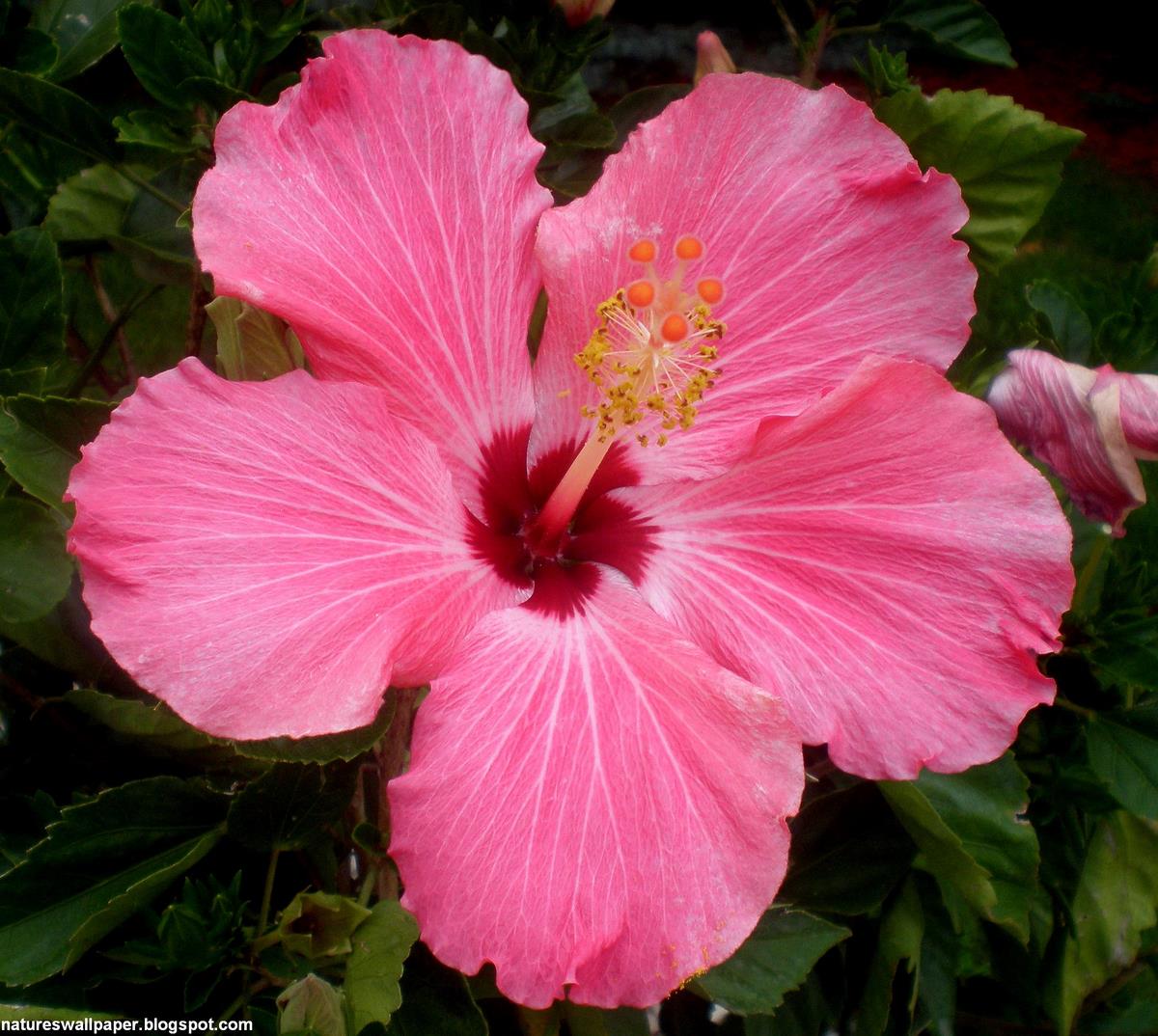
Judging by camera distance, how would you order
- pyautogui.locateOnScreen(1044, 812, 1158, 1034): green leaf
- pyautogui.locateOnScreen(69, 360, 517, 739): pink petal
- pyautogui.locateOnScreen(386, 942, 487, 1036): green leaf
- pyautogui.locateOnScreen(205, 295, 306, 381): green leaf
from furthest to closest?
pyautogui.locateOnScreen(1044, 812, 1158, 1034): green leaf
pyautogui.locateOnScreen(386, 942, 487, 1036): green leaf
pyautogui.locateOnScreen(205, 295, 306, 381): green leaf
pyautogui.locateOnScreen(69, 360, 517, 739): pink petal

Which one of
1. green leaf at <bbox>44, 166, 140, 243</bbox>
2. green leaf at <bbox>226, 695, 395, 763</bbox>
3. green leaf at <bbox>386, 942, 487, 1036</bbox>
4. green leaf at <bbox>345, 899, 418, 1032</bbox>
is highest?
green leaf at <bbox>44, 166, 140, 243</bbox>

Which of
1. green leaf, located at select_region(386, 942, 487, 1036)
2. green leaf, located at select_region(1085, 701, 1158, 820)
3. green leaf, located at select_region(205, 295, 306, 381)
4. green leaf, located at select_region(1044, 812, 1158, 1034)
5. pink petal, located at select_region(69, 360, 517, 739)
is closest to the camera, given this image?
pink petal, located at select_region(69, 360, 517, 739)

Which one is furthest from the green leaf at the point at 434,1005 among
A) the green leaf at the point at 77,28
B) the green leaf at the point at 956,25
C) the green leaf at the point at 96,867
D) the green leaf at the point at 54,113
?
the green leaf at the point at 956,25

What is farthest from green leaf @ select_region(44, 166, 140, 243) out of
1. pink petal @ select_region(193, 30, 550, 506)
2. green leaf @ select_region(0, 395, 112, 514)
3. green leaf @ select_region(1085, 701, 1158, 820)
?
green leaf @ select_region(1085, 701, 1158, 820)

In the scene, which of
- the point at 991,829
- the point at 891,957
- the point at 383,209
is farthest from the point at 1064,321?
the point at 383,209

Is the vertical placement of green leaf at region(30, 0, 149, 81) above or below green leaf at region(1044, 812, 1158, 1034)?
above

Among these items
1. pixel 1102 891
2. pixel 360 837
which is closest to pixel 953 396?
pixel 360 837

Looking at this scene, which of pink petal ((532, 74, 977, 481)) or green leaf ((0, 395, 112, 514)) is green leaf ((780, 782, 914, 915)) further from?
green leaf ((0, 395, 112, 514))
